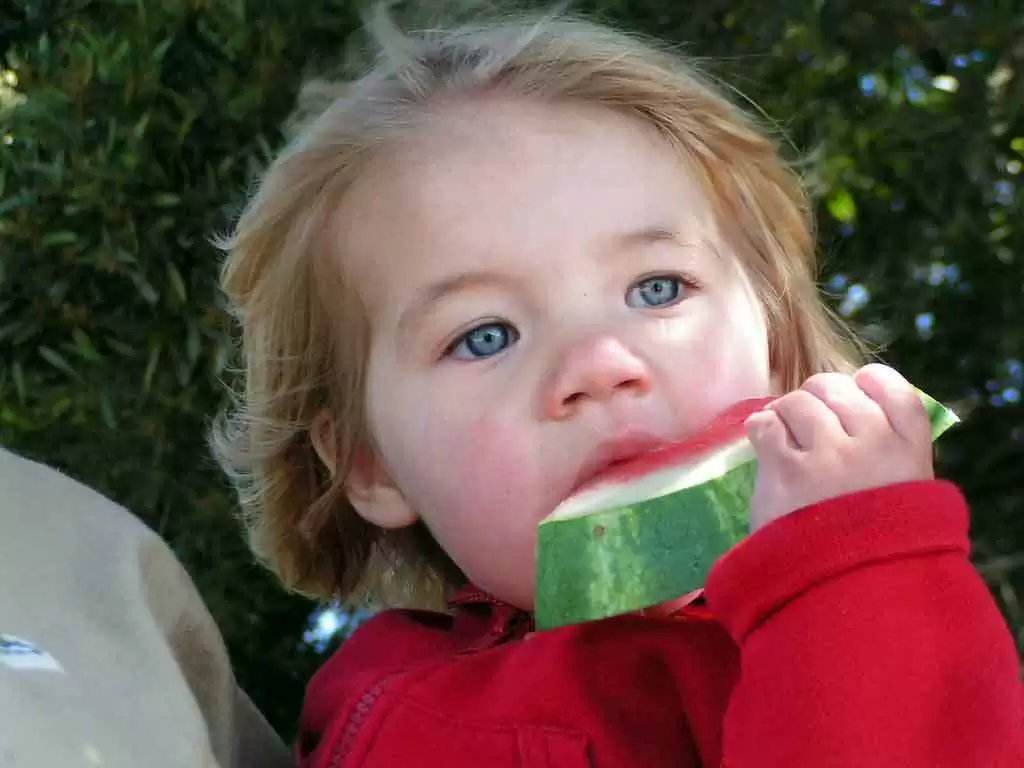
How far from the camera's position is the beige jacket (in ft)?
4.66

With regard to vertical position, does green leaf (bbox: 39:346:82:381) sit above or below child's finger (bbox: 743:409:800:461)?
below

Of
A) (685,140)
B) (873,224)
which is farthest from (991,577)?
(685,140)

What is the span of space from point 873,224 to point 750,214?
105 centimetres

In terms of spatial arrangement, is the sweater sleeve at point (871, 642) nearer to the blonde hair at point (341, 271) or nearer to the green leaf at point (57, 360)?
the blonde hair at point (341, 271)

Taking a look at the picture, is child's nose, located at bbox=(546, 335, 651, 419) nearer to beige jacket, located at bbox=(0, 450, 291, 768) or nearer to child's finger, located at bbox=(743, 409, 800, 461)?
child's finger, located at bbox=(743, 409, 800, 461)

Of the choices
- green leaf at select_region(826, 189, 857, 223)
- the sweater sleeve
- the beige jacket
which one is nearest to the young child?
the sweater sleeve

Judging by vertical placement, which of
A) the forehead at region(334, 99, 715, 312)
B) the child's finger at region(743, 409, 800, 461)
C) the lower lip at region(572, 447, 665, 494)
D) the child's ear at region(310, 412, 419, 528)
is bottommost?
the child's ear at region(310, 412, 419, 528)

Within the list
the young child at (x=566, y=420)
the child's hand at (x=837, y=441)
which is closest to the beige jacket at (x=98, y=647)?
the young child at (x=566, y=420)

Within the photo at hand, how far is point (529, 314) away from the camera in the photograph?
6.38ft

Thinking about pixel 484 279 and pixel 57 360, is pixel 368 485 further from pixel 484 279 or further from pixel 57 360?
pixel 57 360

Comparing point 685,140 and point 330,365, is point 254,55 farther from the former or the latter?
point 685,140

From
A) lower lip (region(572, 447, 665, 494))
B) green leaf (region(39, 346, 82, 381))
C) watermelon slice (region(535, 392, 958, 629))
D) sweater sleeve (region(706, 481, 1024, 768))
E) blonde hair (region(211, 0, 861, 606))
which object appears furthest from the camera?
green leaf (region(39, 346, 82, 381))

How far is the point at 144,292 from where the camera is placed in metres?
3.36

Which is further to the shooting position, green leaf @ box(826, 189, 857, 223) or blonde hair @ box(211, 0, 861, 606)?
green leaf @ box(826, 189, 857, 223)
